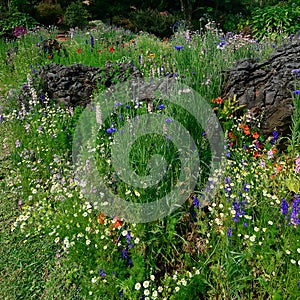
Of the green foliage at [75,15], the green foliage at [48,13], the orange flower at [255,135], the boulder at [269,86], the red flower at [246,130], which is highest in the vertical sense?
the boulder at [269,86]

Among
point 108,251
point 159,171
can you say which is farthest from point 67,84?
point 108,251

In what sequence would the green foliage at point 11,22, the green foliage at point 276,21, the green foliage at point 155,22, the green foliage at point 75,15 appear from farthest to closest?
the green foliage at point 75,15
the green foliage at point 155,22
the green foliage at point 11,22
the green foliage at point 276,21

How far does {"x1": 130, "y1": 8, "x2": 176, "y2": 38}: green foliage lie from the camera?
11.9 meters

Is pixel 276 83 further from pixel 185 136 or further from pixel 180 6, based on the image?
pixel 180 6

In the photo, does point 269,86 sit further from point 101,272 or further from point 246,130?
point 101,272

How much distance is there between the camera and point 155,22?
39.3 ft

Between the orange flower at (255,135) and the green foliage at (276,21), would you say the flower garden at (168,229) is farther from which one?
the green foliage at (276,21)

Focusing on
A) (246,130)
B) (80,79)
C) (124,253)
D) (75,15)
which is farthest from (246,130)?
(75,15)

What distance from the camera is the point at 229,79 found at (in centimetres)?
363

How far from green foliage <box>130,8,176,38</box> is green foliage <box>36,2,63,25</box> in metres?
4.50

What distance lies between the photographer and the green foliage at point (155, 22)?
1195cm

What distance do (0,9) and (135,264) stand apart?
508 inches

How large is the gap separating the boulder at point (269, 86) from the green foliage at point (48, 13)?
511 inches

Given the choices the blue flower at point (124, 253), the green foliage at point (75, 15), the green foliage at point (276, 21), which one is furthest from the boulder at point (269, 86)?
the green foliage at point (75, 15)
